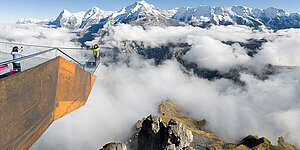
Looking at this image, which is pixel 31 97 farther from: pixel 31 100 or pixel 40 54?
pixel 40 54

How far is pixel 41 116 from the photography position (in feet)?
24.9

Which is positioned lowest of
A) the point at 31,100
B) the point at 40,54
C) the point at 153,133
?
the point at 153,133

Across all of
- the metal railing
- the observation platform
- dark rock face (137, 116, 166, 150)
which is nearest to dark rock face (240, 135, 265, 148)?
dark rock face (137, 116, 166, 150)

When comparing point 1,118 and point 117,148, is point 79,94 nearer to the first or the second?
point 1,118

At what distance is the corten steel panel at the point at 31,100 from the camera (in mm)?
5363

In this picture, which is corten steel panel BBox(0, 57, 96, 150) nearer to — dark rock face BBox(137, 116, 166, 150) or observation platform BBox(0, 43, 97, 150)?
observation platform BBox(0, 43, 97, 150)

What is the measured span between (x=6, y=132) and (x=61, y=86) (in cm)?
423

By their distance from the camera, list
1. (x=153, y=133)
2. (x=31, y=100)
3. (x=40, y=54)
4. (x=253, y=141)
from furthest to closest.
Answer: (x=253, y=141), (x=153, y=133), (x=40, y=54), (x=31, y=100)

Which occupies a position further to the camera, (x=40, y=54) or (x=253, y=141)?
(x=253, y=141)

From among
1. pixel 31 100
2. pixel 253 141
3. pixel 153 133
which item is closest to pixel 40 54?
pixel 31 100

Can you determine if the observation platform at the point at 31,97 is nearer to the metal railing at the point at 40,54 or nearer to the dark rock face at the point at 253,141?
the metal railing at the point at 40,54

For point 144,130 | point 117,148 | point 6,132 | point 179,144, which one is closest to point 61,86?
point 6,132

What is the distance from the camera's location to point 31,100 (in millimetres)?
6613

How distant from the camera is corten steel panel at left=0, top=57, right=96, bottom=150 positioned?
5.36 meters
